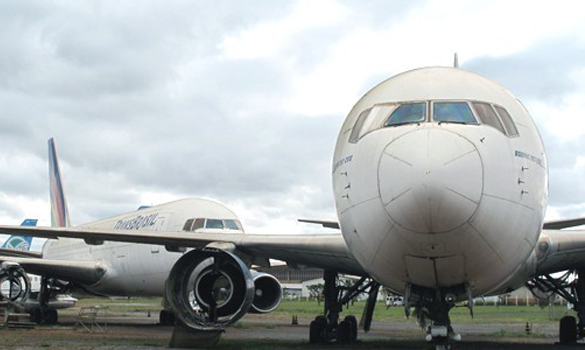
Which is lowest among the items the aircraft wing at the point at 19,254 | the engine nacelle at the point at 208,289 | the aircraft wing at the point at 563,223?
the engine nacelle at the point at 208,289

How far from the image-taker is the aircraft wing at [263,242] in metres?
11.4

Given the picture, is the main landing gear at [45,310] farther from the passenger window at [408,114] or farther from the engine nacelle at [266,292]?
the passenger window at [408,114]

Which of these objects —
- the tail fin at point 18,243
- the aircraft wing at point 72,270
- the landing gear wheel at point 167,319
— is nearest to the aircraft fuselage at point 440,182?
the landing gear wheel at point 167,319

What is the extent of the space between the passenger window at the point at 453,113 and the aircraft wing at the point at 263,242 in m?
4.09

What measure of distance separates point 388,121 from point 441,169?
1.40 metres

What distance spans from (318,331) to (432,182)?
7.70m

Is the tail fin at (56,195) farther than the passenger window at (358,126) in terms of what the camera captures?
Yes

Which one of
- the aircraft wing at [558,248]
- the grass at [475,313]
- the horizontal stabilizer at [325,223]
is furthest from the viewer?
the grass at [475,313]

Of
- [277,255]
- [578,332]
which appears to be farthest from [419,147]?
[578,332]

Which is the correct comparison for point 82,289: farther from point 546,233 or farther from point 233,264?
point 546,233

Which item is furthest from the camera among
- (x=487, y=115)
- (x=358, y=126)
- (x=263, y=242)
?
(x=263, y=242)

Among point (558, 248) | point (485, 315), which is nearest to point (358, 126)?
point (558, 248)

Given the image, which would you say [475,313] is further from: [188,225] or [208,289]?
[208,289]

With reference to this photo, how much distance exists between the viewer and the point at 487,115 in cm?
734
